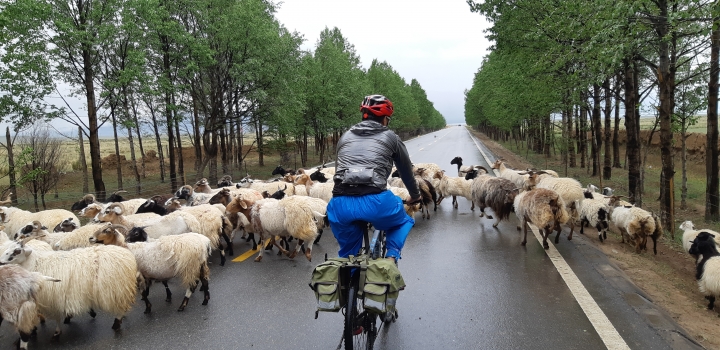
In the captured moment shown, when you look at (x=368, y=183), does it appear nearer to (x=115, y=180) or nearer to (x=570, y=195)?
(x=570, y=195)

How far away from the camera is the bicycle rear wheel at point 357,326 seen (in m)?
3.17

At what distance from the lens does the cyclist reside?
355 centimetres

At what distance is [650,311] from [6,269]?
283 inches

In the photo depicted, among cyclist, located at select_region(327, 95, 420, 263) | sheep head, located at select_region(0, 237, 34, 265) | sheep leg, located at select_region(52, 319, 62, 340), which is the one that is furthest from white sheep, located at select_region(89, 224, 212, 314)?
cyclist, located at select_region(327, 95, 420, 263)

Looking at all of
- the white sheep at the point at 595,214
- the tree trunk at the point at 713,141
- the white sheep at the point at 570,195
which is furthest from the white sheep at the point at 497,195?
the tree trunk at the point at 713,141

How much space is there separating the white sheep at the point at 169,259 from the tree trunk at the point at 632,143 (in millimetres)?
10532

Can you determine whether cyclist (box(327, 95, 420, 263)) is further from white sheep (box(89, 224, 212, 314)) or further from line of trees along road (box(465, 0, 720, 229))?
line of trees along road (box(465, 0, 720, 229))

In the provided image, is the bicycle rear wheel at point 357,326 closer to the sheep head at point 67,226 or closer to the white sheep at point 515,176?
the sheep head at point 67,226

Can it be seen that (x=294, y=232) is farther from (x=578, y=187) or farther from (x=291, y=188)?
(x=578, y=187)

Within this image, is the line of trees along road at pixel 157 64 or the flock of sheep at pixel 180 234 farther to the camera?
the line of trees along road at pixel 157 64

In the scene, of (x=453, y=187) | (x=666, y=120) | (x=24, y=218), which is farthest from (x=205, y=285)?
(x=666, y=120)

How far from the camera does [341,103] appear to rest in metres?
32.0

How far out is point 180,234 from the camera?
620cm

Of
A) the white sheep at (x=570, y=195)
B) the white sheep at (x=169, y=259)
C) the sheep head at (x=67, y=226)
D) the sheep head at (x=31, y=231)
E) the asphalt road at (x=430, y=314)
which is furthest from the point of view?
the white sheep at (x=570, y=195)
